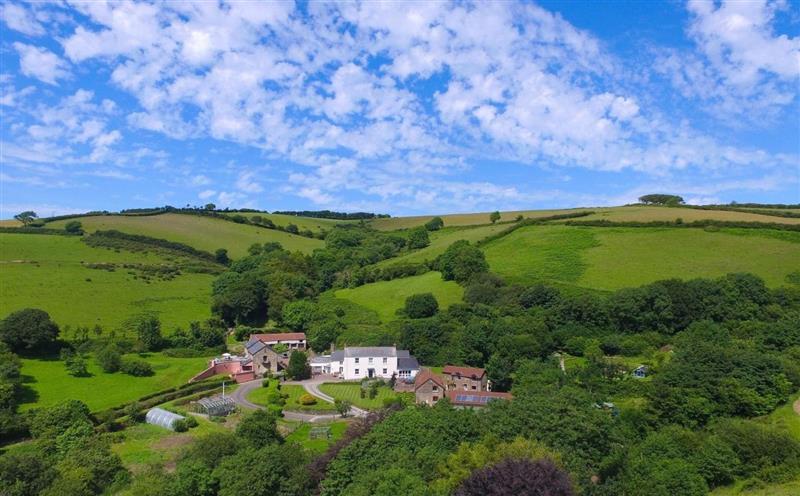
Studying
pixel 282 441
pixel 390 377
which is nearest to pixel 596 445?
pixel 282 441

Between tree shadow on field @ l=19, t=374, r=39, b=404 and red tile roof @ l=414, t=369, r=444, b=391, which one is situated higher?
tree shadow on field @ l=19, t=374, r=39, b=404

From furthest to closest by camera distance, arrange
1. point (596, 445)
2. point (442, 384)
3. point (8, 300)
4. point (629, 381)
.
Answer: point (8, 300)
point (442, 384)
point (629, 381)
point (596, 445)

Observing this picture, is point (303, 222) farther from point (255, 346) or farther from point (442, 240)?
point (255, 346)

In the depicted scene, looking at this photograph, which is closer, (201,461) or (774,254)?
(201,461)

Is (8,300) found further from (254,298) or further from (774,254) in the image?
(774,254)

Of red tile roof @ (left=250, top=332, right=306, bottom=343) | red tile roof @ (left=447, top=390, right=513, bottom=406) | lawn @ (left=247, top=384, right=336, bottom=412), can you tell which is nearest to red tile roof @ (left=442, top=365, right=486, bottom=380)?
red tile roof @ (left=447, top=390, right=513, bottom=406)

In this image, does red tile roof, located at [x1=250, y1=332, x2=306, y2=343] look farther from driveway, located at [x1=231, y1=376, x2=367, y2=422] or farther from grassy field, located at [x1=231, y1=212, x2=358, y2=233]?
grassy field, located at [x1=231, y1=212, x2=358, y2=233]
